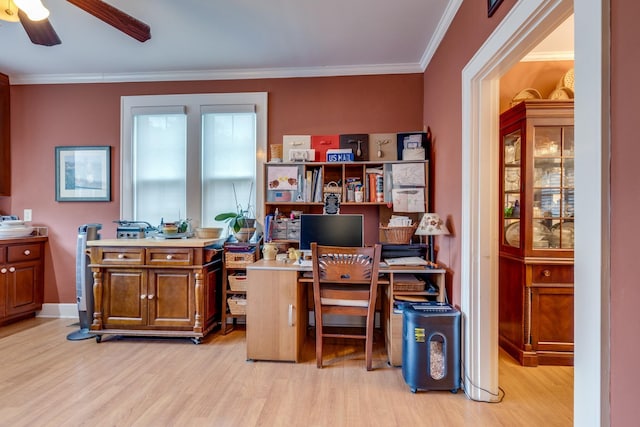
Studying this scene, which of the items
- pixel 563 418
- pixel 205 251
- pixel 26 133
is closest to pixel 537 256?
pixel 563 418

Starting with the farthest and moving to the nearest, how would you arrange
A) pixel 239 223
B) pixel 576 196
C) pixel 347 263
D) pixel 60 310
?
pixel 60 310 < pixel 239 223 < pixel 347 263 < pixel 576 196

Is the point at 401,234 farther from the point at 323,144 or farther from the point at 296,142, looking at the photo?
the point at 296,142

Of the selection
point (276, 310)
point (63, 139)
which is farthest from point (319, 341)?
point (63, 139)

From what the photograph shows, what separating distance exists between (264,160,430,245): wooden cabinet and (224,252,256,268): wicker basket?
27 centimetres

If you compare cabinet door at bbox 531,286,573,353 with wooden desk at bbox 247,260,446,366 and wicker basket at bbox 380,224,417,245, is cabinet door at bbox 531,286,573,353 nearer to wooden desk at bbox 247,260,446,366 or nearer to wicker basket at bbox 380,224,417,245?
wooden desk at bbox 247,260,446,366

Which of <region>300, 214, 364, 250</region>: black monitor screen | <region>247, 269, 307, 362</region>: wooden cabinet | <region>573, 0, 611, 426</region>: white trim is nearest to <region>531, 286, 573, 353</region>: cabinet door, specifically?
<region>300, 214, 364, 250</region>: black monitor screen

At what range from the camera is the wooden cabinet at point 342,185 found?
287 cm

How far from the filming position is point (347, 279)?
229 cm

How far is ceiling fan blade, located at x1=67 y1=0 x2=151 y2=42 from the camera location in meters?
1.77

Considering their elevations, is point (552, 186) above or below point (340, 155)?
below

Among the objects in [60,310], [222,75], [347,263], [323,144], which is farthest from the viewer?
[60,310]

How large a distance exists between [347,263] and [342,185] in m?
0.98

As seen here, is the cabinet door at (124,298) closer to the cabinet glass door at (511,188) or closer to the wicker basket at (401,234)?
the wicker basket at (401,234)

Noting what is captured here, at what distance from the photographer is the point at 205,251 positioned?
2.88m
